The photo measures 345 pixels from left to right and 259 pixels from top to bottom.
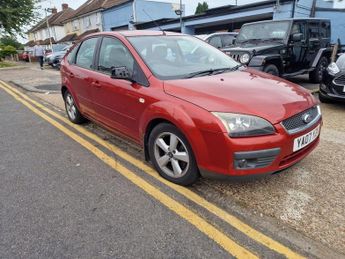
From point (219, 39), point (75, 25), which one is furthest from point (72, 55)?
point (75, 25)

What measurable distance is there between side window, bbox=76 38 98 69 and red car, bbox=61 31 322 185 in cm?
11

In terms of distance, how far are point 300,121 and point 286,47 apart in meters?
5.88

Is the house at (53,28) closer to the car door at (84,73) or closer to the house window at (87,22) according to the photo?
the house window at (87,22)

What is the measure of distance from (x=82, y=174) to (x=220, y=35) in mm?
8911

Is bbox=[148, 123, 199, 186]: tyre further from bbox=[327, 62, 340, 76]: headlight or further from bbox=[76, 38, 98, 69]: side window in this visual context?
bbox=[327, 62, 340, 76]: headlight

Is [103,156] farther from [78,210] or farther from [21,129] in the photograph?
[21,129]

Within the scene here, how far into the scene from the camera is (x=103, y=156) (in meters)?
4.38

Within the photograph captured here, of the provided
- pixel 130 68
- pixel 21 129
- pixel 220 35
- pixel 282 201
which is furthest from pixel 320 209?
pixel 220 35

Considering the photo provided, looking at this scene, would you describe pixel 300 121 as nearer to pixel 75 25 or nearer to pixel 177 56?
pixel 177 56

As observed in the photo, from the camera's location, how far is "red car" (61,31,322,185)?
2.84 m

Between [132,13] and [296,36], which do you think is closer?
[296,36]

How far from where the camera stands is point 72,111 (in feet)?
19.6

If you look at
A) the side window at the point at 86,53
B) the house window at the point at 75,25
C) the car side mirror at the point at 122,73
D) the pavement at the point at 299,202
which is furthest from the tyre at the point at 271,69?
the house window at the point at 75,25

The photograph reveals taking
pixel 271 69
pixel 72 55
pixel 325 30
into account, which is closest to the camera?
pixel 72 55
